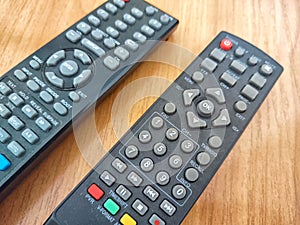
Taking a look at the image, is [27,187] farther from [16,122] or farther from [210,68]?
[210,68]

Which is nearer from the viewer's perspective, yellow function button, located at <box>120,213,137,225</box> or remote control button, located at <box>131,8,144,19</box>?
yellow function button, located at <box>120,213,137,225</box>

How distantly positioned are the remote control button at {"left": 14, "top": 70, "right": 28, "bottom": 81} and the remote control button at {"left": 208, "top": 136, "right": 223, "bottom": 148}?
16 cm

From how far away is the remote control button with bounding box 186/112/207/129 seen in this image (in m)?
0.32

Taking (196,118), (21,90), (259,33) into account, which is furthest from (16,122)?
(259,33)

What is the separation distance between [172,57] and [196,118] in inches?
3.2

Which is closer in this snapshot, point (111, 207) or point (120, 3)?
point (111, 207)

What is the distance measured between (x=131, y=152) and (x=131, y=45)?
0.10m

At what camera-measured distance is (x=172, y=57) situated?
0.38 m

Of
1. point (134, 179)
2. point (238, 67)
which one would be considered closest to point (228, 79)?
point (238, 67)

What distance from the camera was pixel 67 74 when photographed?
0.34 metres

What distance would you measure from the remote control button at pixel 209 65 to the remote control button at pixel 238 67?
0.01m

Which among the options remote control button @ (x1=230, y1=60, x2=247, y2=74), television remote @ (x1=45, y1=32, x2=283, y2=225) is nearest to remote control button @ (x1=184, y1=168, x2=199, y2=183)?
television remote @ (x1=45, y1=32, x2=283, y2=225)

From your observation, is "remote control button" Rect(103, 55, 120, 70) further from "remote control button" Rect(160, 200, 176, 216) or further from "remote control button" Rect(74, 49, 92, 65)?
"remote control button" Rect(160, 200, 176, 216)

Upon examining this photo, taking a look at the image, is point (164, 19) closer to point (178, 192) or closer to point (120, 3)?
point (120, 3)
